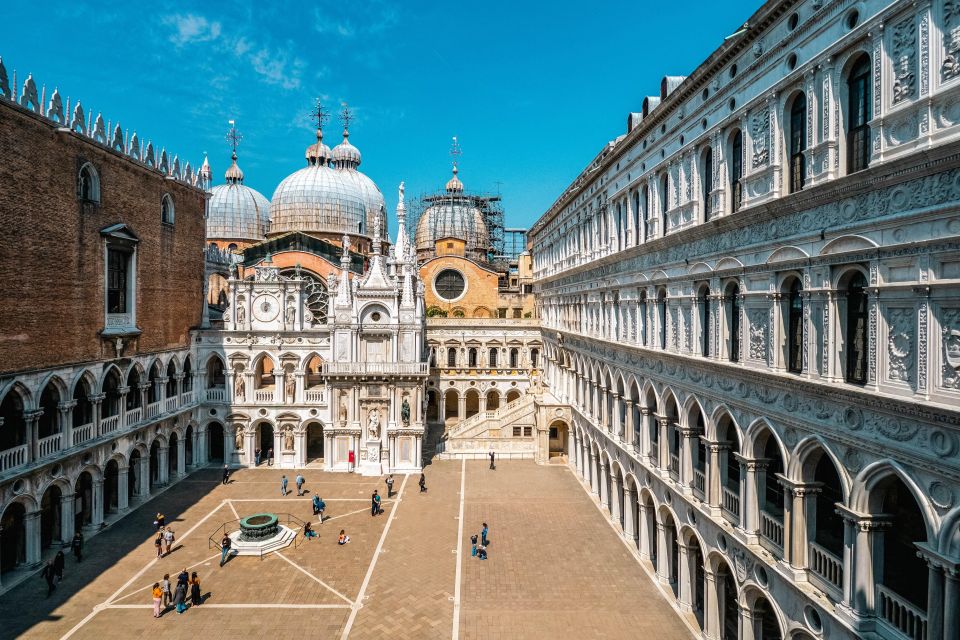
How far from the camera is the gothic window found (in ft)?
84.9

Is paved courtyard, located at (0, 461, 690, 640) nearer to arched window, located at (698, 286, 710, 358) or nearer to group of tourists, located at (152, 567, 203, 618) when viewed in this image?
group of tourists, located at (152, 567, 203, 618)

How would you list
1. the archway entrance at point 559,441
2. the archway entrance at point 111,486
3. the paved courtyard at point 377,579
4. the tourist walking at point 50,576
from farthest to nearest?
the archway entrance at point 559,441 → the archway entrance at point 111,486 → the tourist walking at point 50,576 → the paved courtyard at point 377,579

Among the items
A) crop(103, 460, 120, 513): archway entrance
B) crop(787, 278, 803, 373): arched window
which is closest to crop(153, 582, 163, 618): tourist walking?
crop(103, 460, 120, 513): archway entrance

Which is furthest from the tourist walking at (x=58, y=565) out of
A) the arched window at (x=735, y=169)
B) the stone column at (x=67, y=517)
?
the arched window at (x=735, y=169)

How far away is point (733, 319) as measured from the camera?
49.8ft

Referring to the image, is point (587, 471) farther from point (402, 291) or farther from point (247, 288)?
point (247, 288)

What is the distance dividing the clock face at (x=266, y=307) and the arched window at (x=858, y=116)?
31541 mm

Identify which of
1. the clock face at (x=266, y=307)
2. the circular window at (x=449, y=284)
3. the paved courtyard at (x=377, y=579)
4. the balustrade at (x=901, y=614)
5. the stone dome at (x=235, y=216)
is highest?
the stone dome at (x=235, y=216)

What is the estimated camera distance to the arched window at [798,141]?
12.3 metres

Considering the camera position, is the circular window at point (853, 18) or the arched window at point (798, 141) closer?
the circular window at point (853, 18)

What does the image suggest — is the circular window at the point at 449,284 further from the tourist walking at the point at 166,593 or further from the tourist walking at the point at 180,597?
the tourist walking at the point at 180,597

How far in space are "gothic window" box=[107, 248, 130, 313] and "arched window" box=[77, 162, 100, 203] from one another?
8.55ft

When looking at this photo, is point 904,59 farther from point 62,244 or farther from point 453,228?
point 453,228

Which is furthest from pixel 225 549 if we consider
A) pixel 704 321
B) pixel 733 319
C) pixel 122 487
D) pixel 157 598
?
pixel 733 319
